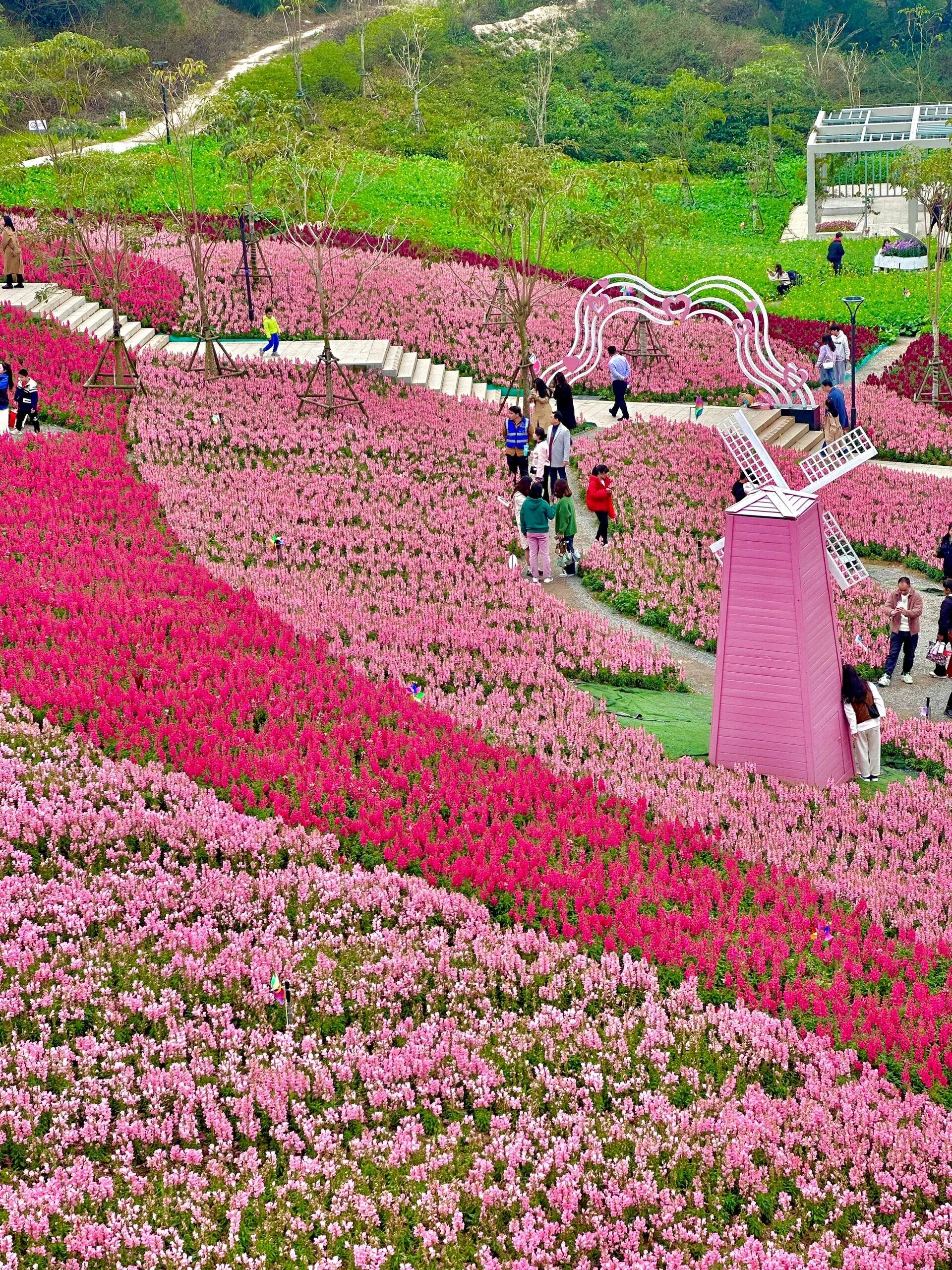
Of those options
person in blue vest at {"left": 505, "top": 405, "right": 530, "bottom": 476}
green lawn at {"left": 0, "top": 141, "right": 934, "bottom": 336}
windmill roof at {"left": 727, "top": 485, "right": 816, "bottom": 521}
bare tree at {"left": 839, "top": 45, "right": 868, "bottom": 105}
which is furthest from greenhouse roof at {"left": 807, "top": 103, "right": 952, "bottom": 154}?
windmill roof at {"left": 727, "top": 485, "right": 816, "bottom": 521}

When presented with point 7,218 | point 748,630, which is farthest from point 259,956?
point 7,218

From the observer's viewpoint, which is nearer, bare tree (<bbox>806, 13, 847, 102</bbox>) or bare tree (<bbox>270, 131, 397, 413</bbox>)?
bare tree (<bbox>270, 131, 397, 413</bbox>)

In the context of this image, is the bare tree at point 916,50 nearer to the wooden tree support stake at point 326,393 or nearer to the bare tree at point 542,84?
the bare tree at point 542,84

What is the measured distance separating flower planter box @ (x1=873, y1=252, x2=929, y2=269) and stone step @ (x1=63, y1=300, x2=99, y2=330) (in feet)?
94.1

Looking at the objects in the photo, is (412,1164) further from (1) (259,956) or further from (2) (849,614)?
(2) (849,614)

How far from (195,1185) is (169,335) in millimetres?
29337

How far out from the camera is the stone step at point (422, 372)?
111ft

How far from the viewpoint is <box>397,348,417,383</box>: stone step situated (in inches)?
1309

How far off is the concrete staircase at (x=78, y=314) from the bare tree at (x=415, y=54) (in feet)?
114

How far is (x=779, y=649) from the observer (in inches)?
586

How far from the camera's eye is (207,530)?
2214 cm

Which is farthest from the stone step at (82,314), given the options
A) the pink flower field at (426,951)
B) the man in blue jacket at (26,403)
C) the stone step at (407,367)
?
the pink flower field at (426,951)

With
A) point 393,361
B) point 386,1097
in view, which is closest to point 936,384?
point 393,361

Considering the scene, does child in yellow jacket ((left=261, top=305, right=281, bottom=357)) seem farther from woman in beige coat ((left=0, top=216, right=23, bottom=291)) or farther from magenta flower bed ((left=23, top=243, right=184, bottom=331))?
woman in beige coat ((left=0, top=216, right=23, bottom=291))
